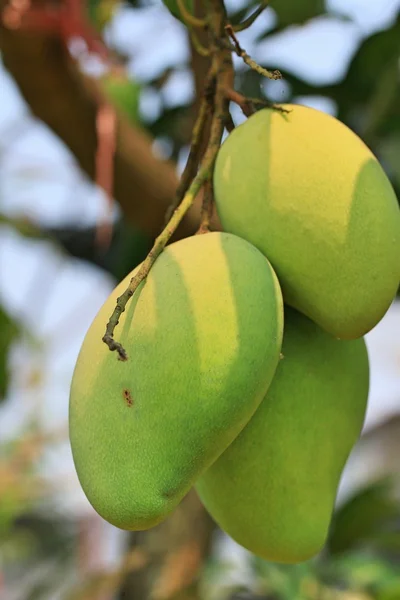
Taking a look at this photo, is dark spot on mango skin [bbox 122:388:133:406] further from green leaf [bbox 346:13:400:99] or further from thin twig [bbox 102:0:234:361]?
green leaf [bbox 346:13:400:99]

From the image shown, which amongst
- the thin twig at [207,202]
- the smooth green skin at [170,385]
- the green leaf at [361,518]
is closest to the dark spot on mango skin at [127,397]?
the smooth green skin at [170,385]

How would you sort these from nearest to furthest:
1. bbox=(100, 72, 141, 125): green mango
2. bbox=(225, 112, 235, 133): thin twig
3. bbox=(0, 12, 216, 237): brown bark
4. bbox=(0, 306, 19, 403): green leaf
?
bbox=(225, 112, 235, 133): thin twig
bbox=(0, 12, 216, 237): brown bark
bbox=(100, 72, 141, 125): green mango
bbox=(0, 306, 19, 403): green leaf

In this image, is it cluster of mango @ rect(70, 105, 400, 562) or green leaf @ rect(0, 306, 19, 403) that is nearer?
cluster of mango @ rect(70, 105, 400, 562)

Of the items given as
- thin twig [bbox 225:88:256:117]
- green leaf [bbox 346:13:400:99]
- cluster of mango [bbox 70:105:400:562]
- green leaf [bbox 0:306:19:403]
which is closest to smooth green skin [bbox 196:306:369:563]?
cluster of mango [bbox 70:105:400:562]

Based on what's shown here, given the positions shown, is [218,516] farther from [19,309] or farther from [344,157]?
[19,309]

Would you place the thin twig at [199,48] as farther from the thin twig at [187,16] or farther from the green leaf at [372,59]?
the green leaf at [372,59]

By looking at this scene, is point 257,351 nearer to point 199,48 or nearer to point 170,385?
point 170,385
